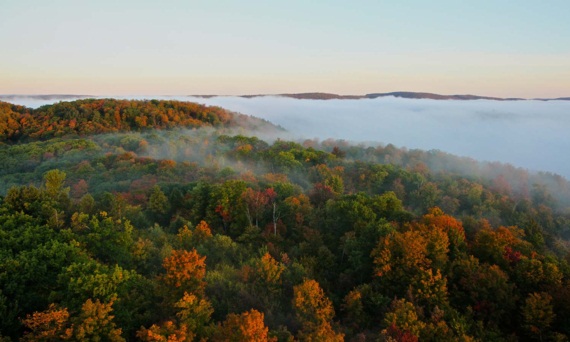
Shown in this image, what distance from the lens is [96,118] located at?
511 ft

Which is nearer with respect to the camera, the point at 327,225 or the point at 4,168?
the point at 327,225

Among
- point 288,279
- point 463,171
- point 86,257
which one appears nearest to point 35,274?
point 86,257

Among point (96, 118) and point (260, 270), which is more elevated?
point (96, 118)

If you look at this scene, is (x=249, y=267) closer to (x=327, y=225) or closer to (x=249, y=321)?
(x=249, y=321)

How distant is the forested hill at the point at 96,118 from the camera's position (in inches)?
5768

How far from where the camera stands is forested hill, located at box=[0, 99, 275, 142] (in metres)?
146

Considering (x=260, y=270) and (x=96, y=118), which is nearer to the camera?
(x=260, y=270)

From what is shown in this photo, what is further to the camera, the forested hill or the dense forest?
the forested hill

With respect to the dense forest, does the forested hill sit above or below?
above

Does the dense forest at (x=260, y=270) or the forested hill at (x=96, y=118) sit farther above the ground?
the forested hill at (x=96, y=118)

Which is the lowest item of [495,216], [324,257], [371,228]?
[495,216]

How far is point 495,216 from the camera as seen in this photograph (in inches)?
2889

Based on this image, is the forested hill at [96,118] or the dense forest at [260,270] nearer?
the dense forest at [260,270]

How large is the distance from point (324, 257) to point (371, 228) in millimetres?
5850
